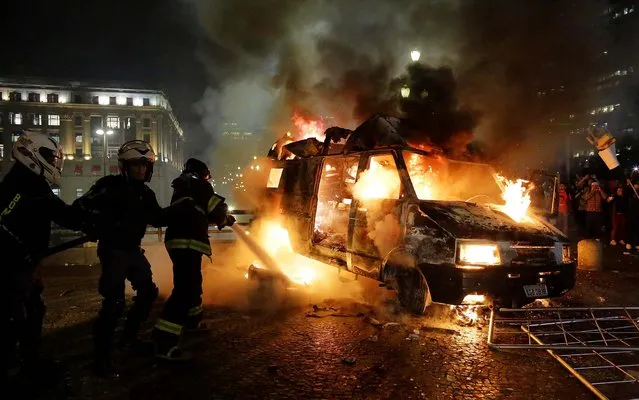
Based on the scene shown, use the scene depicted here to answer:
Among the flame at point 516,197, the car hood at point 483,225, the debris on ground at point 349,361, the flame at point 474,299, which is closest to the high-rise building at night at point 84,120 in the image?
the flame at point 516,197

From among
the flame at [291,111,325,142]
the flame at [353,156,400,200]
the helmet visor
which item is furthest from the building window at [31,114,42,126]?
the helmet visor

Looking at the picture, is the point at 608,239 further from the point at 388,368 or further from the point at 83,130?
the point at 83,130

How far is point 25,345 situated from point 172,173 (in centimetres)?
8471

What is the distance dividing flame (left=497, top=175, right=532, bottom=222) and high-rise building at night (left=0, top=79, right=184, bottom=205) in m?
72.5

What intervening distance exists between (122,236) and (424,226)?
10.1ft

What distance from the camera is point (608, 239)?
12.9 m

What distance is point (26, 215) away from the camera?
3193mm

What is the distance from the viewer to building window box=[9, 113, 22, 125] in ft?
243

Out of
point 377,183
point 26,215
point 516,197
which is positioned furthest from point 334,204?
point 26,215

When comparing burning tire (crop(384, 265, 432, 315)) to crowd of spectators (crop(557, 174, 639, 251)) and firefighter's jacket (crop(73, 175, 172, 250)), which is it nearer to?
firefighter's jacket (crop(73, 175, 172, 250))

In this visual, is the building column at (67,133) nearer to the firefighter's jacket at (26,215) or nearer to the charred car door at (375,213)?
the charred car door at (375,213)

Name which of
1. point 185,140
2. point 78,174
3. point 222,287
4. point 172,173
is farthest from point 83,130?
point 222,287

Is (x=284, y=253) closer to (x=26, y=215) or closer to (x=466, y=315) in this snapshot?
(x=466, y=315)

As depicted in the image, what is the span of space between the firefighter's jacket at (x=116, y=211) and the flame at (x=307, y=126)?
6342 millimetres
